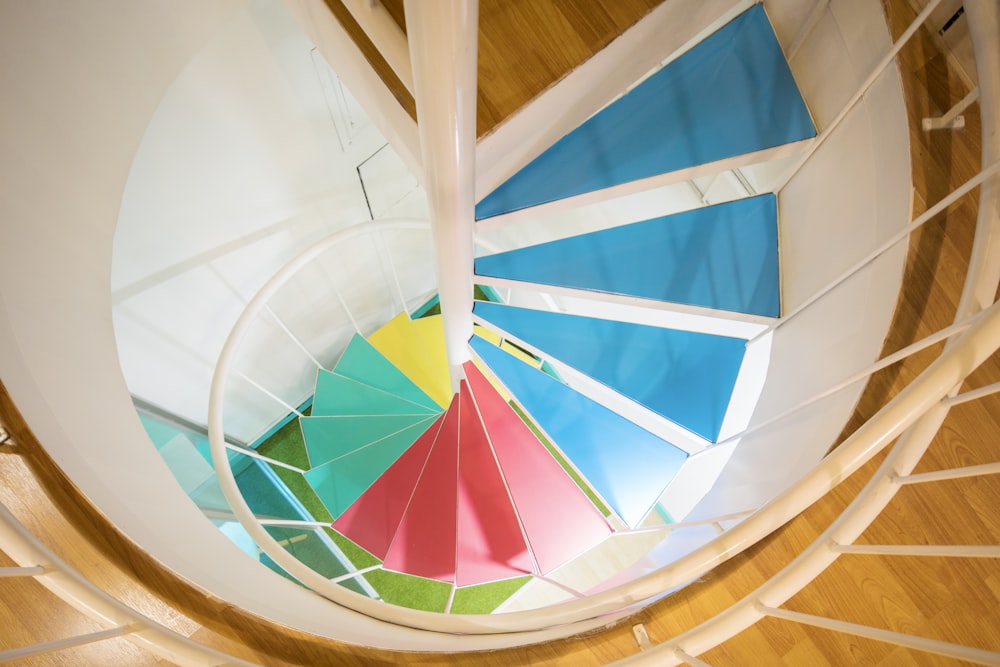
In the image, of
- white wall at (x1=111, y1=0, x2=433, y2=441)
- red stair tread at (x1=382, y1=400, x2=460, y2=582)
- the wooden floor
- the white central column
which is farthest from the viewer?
red stair tread at (x1=382, y1=400, x2=460, y2=582)

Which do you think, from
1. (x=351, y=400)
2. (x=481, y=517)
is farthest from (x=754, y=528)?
(x=351, y=400)

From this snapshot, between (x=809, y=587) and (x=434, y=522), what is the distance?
5.59 feet

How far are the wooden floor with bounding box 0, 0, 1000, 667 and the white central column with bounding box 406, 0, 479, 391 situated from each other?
26 centimetres

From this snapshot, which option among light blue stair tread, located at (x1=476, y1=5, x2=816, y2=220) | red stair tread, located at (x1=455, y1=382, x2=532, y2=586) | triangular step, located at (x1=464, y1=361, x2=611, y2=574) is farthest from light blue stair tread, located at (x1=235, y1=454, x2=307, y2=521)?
light blue stair tread, located at (x1=476, y1=5, x2=816, y2=220)

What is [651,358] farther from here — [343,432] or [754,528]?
[343,432]

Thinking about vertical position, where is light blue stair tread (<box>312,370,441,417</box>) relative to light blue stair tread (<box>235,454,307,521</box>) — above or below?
above

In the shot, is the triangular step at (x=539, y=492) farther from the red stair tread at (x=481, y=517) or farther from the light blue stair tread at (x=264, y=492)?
the light blue stair tread at (x=264, y=492)

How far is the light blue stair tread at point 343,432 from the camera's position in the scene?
3379 mm

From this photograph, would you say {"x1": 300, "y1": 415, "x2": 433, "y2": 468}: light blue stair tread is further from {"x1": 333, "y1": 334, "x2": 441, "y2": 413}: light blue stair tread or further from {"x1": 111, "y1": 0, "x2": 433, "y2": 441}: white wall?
{"x1": 111, "y1": 0, "x2": 433, "y2": 441}: white wall

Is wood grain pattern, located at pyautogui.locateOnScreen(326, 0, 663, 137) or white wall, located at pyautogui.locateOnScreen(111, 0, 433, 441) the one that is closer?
wood grain pattern, located at pyautogui.locateOnScreen(326, 0, 663, 137)

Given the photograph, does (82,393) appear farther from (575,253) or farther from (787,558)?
(787,558)

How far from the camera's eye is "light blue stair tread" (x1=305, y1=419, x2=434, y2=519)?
3.27 meters

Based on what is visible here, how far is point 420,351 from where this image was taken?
3840 millimetres

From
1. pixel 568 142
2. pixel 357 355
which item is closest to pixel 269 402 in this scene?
pixel 357 355
